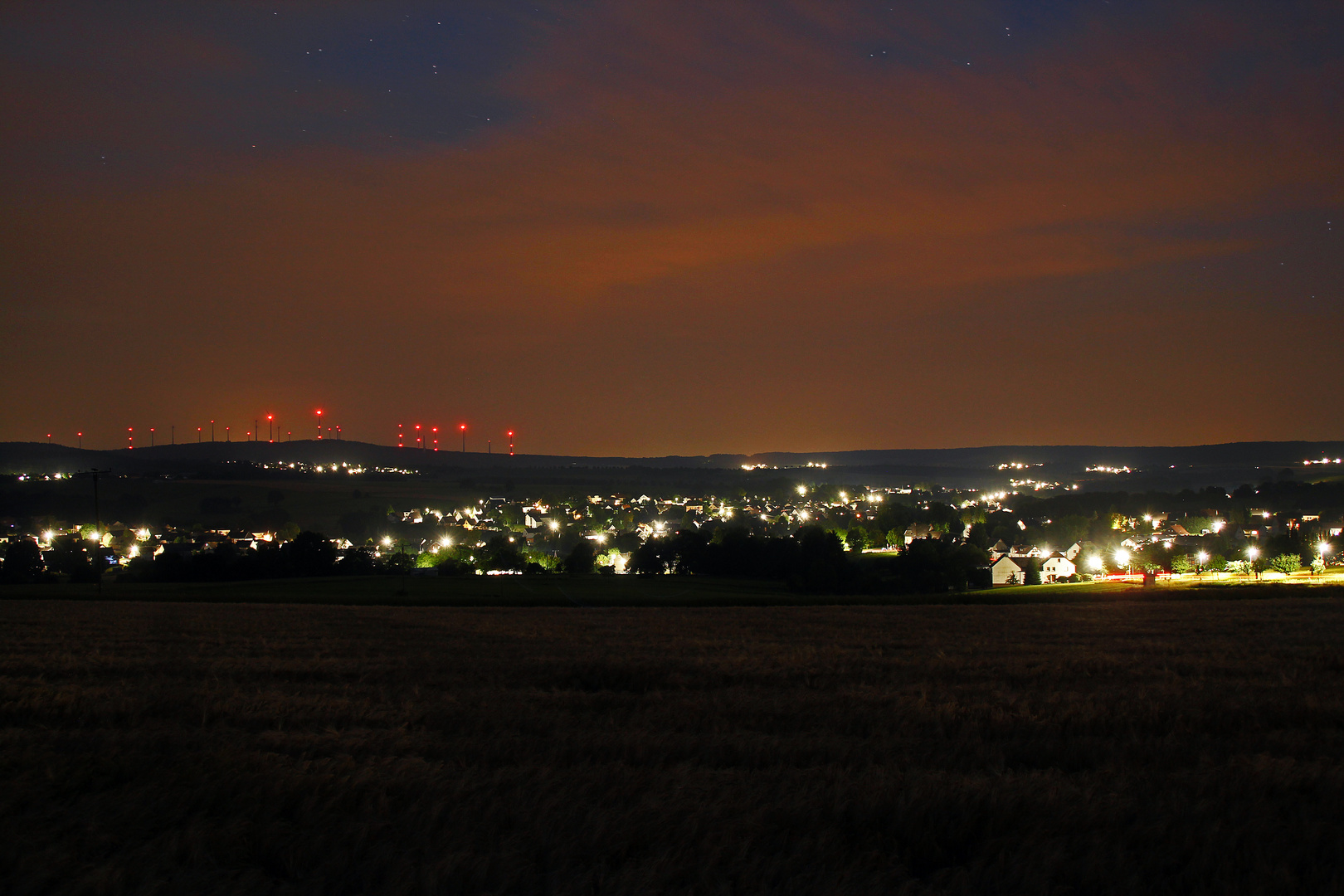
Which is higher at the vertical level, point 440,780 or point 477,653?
point 440,780

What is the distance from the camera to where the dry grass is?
15.5 ft

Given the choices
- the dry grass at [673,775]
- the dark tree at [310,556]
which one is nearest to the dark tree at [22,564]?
the dark tree at [310,556]

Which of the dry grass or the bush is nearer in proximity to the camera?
the dry grass

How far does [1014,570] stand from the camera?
95.4 metres

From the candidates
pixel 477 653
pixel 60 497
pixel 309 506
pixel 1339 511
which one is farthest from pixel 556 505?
pixel 477 653

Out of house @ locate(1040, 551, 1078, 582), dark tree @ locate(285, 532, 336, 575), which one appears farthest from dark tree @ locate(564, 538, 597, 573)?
house @ locate(1040, 551, 1078, 582)

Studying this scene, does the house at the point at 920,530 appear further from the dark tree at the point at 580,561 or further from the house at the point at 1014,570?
the dark tree at the point at 580,561

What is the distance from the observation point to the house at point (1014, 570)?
93438mm

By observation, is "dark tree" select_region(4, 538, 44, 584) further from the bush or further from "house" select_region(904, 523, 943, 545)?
"house" select_region(904, 523, 943, 545)

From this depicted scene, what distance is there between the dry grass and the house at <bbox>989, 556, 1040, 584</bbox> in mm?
83095

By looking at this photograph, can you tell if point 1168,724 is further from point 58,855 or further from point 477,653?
point 477,653

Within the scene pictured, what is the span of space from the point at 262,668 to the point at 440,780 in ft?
27.0

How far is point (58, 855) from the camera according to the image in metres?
4.66

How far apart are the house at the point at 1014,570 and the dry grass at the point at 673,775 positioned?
273 ft
